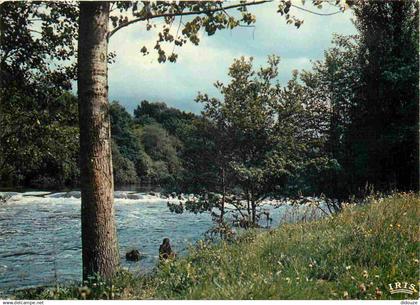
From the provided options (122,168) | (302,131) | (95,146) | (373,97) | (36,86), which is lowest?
(122,168)

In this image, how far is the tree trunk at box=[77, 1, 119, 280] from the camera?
569cm

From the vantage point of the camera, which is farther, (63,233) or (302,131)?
(63,233)

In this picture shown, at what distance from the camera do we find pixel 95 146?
5.71 metres

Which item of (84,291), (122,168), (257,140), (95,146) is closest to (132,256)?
(122,168)

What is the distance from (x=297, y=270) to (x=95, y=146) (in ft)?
8.58

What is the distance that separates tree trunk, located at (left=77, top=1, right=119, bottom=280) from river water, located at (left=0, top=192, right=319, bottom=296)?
3676 mm

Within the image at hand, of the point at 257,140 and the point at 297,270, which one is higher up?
the point at 257,140

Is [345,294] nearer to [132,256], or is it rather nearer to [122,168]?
[132,256]

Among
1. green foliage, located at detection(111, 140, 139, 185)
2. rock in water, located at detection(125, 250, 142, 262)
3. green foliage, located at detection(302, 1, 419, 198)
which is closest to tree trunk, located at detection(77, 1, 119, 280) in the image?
green foliage, located at detection(111, 140, 139, 185)

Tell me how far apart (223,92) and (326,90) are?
9.37 feet

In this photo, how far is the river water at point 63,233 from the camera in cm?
1117

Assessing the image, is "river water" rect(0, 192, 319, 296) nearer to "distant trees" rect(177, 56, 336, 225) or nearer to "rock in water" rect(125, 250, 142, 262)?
"rock in water" rect(125, 250, 142, 262)

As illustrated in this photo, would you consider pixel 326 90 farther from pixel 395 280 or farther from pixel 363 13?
pixel 395 280

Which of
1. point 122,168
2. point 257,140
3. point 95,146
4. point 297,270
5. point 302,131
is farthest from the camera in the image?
point 302,131
